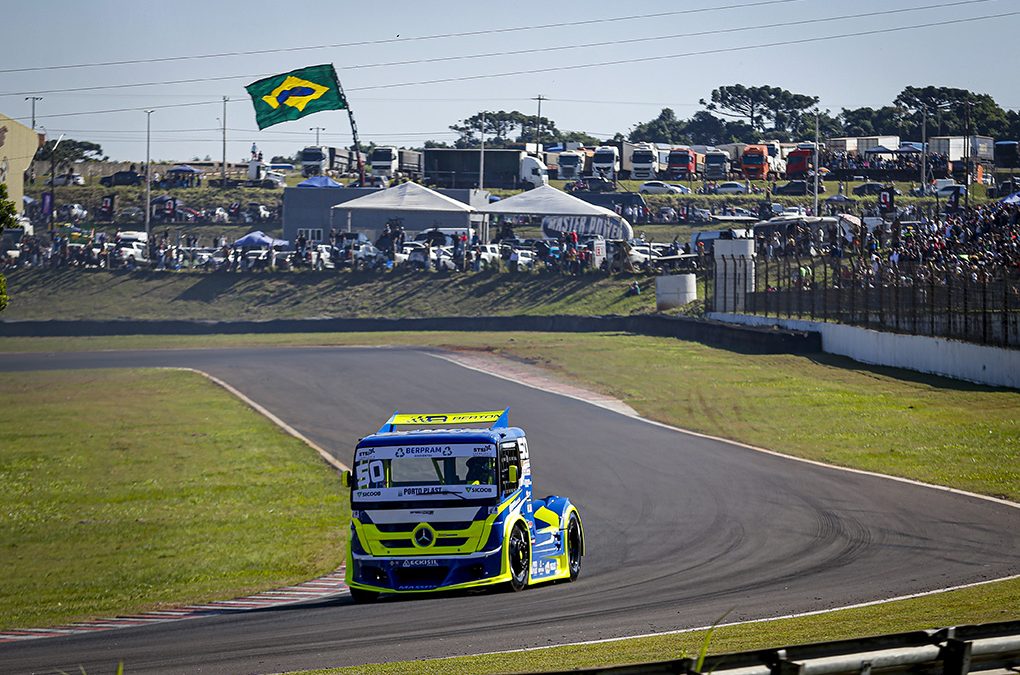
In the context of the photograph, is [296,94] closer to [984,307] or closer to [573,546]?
[984,307]

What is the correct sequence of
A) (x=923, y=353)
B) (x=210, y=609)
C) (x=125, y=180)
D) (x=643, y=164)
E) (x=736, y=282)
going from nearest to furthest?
(x=210, y=609) → (x=923, y=353) → (x=736, y=282) → (x=643, y=164) → (x=125, y=180)

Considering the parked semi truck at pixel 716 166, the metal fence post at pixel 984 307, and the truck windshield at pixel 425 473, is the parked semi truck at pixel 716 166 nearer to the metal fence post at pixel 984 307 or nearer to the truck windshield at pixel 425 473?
the metal fence post at pixel 984 307

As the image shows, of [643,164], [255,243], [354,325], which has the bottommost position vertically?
[354,325]

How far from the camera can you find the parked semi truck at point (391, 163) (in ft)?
270

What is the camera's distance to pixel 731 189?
282 ft

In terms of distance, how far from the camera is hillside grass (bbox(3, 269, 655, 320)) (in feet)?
190

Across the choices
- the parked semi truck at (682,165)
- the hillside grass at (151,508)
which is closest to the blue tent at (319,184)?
the parked semi truck at (682,165)

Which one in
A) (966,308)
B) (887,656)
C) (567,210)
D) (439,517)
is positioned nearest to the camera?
(887,656)

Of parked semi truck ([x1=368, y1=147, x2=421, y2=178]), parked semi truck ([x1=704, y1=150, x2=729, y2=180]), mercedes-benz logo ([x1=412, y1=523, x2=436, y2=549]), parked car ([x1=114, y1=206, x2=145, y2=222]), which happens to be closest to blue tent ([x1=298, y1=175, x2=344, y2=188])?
parked semi truck ([x1=368, y1=147, x2=421, y2=178])

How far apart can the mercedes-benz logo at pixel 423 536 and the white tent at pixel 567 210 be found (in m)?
48.3

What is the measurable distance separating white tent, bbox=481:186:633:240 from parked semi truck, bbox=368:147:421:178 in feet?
60.8

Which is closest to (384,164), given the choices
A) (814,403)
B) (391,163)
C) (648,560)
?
(391,163)

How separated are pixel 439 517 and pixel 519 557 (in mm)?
994

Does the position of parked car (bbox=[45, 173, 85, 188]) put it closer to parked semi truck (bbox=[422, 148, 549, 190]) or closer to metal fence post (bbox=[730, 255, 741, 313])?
parked semi truck (bbox=[422, 148, 549, 190])
